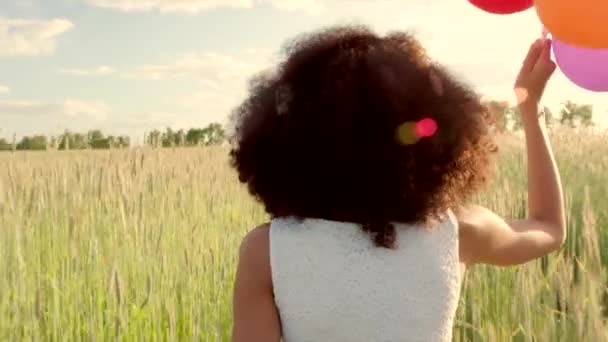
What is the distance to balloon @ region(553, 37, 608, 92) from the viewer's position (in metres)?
1.40

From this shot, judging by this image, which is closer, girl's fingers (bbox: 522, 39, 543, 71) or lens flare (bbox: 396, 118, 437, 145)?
lens flare (bbox: 396, 118, 437, 145)

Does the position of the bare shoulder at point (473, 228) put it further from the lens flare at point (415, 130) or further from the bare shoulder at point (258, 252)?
the bare shoulder at point (258, 252)

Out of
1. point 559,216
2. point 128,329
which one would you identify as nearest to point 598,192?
point 128,329

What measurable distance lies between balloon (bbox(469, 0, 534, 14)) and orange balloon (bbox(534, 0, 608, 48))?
0.10 m

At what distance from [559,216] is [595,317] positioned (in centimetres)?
26

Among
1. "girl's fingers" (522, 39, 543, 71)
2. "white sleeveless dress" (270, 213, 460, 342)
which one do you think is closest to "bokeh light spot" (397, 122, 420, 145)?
"white sleeveless dress" (270, 213, 460, 342)

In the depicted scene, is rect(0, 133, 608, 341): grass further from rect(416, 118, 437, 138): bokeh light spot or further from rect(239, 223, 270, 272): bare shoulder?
rect(239, 223, 270, 272): bare shoulder

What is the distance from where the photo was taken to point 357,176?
94cm

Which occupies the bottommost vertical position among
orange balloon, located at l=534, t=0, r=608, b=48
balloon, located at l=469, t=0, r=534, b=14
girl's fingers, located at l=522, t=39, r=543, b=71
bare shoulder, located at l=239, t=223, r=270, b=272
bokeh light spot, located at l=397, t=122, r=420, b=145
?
bare shoulder, located at l=239, t=223, r=270, b=272

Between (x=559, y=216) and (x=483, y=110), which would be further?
(x=559, y=216)

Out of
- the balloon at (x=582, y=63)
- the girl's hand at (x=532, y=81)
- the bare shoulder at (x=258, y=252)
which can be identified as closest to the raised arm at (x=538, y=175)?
the girl's hand at (x=532, y=81)

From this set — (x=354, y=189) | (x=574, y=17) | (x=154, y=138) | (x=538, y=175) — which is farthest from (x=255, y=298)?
(x=154, y=138)

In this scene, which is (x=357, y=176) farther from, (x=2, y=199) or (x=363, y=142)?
(x=2, y=199)

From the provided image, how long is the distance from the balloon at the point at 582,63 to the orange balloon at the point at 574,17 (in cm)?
10
